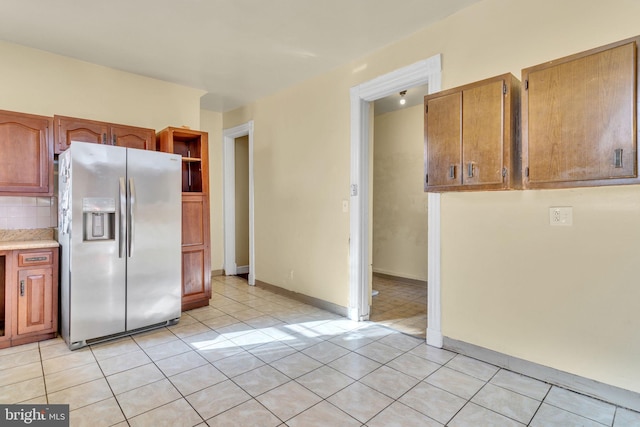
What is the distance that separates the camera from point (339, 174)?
3592mm

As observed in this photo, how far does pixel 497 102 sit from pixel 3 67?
13.9 ft

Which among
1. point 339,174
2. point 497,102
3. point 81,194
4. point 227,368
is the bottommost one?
point 227,368

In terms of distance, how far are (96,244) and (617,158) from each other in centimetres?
365

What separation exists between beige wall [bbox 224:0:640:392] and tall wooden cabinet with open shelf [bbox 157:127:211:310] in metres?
1.58

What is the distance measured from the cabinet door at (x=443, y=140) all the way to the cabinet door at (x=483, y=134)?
0.14 feet

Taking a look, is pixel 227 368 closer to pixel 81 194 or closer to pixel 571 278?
pixel 81 194

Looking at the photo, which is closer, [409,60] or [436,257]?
[436,257]

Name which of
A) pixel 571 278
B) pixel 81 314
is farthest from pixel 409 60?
pixel 81 314

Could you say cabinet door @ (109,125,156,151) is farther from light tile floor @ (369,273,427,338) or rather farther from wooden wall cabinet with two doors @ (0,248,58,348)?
light tile floor @ (369,273,427,338)

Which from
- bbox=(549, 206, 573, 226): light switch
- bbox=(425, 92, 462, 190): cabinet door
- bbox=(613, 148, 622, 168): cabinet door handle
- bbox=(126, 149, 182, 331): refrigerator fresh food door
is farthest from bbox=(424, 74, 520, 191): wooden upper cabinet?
bbox=(126, 149, 182, 331): refrigerator fresh food door

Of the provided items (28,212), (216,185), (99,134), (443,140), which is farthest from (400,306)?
(28,212)

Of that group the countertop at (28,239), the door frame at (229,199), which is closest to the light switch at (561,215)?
the countertop at (28,239)

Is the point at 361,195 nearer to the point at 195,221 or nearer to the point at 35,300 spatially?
the point at 195,221

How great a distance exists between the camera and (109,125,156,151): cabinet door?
11.1 ft
